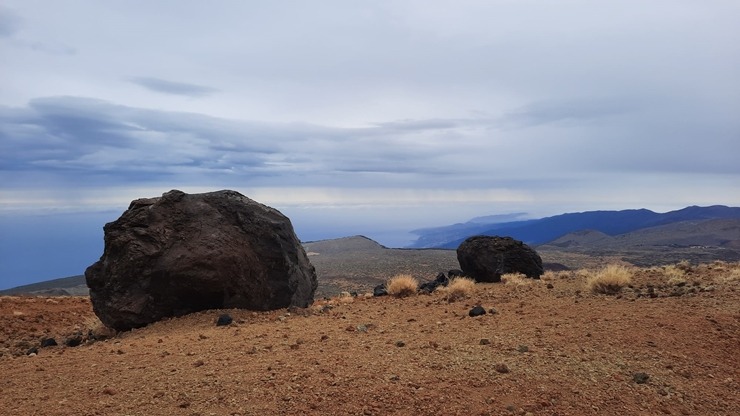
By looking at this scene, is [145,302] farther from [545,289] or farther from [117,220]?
[545,289]

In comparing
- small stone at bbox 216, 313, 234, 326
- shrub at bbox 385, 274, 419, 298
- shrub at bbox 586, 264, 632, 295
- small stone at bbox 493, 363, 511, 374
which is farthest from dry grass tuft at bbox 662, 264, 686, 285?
small stone at bbox 216, 313, 234, 326

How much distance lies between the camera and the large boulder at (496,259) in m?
23.0

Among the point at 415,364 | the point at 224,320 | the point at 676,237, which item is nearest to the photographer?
the point at 415,364

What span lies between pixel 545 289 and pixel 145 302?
37.0ft

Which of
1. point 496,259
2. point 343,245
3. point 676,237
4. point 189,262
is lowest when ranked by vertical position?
point 676,237

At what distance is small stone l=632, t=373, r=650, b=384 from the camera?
7284 mm

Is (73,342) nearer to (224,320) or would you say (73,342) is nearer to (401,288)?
(224,320)

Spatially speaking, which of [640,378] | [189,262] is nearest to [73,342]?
[189,262]

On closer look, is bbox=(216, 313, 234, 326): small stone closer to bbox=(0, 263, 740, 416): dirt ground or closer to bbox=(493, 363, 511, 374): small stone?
bbox=(0, 263, 740, 416): dirt ground

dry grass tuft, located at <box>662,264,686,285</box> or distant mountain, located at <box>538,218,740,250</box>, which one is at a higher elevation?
dry grass tuft, located at <box>662,264,686,285</box>

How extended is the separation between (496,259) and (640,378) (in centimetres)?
1592

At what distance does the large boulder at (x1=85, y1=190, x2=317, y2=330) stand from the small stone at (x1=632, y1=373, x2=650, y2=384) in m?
9.46

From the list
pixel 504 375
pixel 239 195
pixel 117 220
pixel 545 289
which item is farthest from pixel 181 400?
pixel 545 289

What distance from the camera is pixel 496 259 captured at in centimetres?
2314
